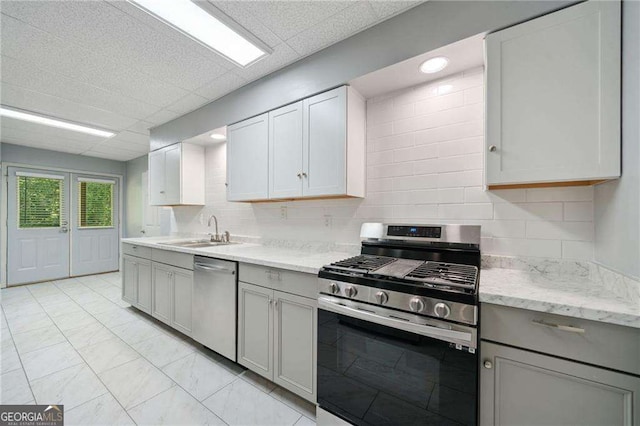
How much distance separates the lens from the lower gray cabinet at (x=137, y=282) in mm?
3002

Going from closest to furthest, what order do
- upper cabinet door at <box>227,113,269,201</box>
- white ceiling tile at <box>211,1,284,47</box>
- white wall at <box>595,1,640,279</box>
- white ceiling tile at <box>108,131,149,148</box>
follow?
white wall at <box>595,1,640,279</box>, white ceiling tile at <box>211,1,284,47</box>, upper cabinet door at <box>227,113,269,201</box>, white ceiling tile at <box>108,131,149,148</box>

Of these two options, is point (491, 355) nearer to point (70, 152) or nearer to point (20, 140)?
point (20, 140)

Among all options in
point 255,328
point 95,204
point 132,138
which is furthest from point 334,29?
point 95,204

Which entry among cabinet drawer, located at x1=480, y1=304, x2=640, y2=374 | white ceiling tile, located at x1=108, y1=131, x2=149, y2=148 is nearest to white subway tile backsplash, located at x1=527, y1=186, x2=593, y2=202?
cabinet drawer, located at x1=480, y1=304, x2=640, y2=374

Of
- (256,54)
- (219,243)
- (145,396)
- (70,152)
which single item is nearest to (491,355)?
(145,396)

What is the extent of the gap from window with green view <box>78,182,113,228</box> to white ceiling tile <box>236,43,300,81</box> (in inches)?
210

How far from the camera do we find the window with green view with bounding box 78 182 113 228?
539 cm

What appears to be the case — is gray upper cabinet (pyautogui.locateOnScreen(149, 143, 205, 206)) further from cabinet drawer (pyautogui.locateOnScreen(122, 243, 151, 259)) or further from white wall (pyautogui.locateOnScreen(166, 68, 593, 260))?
white wall (pyautogui.locateOnScreen(166, 68, 593, 260))

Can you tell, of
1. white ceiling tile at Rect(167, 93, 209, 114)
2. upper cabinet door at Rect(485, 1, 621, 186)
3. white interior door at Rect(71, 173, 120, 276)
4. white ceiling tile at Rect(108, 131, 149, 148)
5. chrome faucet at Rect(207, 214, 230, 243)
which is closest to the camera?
upper cabinet door at Rect(485, 1, 621, 186)

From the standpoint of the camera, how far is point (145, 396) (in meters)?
1.80

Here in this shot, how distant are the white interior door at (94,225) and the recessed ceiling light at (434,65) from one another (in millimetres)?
6828

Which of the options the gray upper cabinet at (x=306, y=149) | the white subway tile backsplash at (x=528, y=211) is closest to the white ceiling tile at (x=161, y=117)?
the gray upper cabinet at (x=306, y=149)

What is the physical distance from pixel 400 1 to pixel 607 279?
1871mm

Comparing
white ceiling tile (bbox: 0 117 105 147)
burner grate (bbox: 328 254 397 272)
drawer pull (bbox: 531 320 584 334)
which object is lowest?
drawer pull (bbox: 531 320 584 334)
